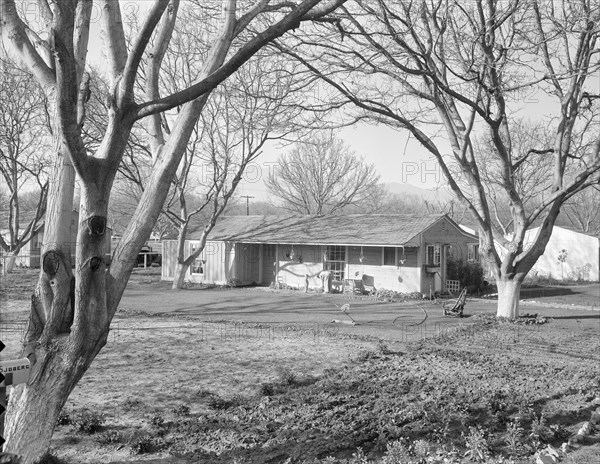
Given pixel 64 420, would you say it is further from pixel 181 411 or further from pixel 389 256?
pixel 389 256

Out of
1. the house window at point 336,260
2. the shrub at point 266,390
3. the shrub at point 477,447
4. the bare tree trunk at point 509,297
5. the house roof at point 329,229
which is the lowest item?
the shrub at point 266,390

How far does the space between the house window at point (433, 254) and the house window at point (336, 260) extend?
156 inches

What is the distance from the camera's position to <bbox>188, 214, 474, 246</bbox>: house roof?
2288cm

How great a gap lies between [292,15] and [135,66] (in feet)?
5.57

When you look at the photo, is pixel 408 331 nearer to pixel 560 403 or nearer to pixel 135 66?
pixel 560 403

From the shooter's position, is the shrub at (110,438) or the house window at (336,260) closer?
the shrub at (110,438)

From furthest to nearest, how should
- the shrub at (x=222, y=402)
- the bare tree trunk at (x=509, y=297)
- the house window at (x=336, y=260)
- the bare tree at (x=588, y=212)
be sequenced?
the bare tree at (x=588, y=212) → the house window at (x=336, y=260) → the bare tree trunk at (x=509, y=297) → the shrub at (x=222, y=402)

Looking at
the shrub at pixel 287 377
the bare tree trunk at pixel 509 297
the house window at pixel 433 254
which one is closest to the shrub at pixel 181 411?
the shrub at pixel 287 377

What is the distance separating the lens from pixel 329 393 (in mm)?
7043

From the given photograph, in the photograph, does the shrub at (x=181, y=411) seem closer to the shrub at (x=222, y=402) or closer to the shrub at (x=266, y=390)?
the shrub at (x=222, y=402)

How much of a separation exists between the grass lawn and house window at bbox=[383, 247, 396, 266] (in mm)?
9020

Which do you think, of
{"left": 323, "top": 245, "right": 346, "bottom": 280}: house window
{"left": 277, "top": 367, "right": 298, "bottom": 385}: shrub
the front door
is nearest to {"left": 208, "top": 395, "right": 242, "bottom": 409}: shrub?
{"left": 277, "top": 367, "right": 298, "bottom": 385}: shrub

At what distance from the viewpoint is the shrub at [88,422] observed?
18.6ft

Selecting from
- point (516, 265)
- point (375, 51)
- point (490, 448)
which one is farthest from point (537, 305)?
point (490, 448)
